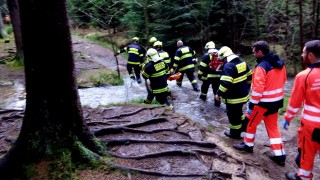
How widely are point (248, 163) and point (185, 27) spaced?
12.6m

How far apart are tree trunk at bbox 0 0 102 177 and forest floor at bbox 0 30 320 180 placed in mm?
468

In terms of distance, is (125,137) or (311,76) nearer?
(311,76)

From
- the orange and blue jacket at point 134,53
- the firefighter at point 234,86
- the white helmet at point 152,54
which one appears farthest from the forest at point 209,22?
the firefighter at point 234,86

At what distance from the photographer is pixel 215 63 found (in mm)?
9227

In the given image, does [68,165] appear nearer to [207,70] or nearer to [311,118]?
[311,118]

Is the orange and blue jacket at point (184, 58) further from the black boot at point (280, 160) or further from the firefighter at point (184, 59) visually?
the black boot at point (280, 160)

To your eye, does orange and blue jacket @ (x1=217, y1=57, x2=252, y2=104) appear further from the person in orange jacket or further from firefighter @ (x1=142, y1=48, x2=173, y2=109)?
firefighter @ (x1=142, y1=48, x2=173, y2=109)

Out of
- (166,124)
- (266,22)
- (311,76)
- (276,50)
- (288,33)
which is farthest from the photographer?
(276,50)

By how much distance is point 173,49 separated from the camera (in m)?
18.4

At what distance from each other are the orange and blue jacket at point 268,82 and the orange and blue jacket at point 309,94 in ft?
3.09

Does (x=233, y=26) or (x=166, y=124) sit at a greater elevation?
(x=233, y=26)

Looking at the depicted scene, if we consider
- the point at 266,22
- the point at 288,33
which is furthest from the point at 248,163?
the point at 266,22

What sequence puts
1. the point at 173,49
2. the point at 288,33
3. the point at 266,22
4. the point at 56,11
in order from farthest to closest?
the point at 173,49, the point at 266,22, the point at 288,33, the point at 56,11

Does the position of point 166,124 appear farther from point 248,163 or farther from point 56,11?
point 56,11
